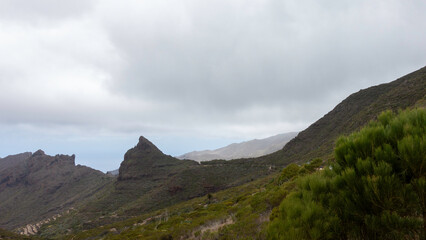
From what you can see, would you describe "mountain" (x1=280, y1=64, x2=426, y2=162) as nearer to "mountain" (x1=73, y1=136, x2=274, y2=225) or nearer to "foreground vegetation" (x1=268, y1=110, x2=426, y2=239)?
"mountain" (x1=73, y1=136, x2=274, y2=225)

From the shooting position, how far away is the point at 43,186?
12850cm

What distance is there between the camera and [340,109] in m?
70.4

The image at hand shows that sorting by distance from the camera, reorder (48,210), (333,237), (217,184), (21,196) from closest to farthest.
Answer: (333,237)
(217,184)
(48,210)
(21,196)

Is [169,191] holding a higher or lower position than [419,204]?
lower

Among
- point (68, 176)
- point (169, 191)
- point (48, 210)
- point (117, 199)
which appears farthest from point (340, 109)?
point (68, 176)

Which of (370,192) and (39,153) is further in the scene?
(39,153)

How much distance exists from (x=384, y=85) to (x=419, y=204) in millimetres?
87446

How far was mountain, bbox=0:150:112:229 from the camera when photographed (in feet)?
331

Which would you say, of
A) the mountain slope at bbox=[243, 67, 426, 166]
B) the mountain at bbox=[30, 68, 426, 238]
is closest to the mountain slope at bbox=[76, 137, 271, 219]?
the mountain at bbox=[30, 68, 426, 238]

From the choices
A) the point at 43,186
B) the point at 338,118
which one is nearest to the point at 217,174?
the point at 338,118

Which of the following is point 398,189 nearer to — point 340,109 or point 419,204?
point 419,204

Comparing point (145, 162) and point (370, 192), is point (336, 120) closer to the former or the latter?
point (370, 192)

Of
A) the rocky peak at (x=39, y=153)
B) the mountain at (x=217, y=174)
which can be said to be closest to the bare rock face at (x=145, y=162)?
the mountain at (x=217, y=174)

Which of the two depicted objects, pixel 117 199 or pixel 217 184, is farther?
pixel 117 199
